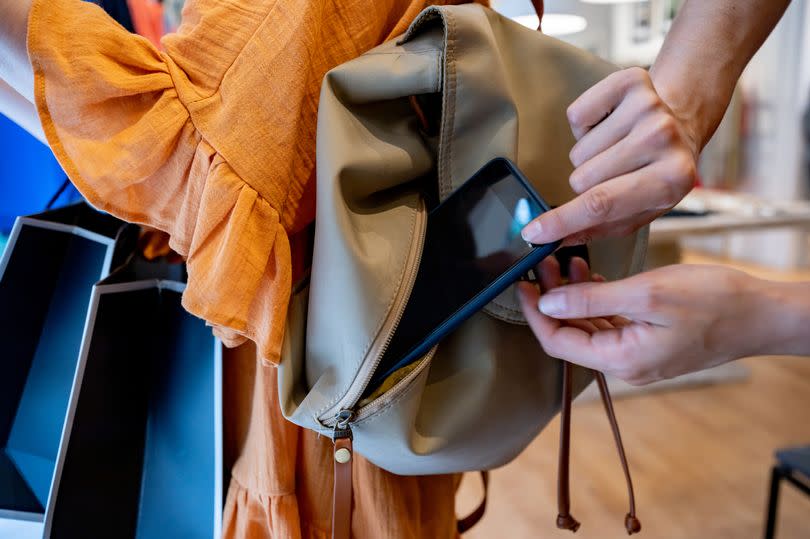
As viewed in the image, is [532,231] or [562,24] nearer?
[532,231]

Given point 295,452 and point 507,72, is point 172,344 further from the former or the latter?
point 507,72

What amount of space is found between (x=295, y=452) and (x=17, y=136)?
328mm

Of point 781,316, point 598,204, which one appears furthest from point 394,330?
point 781,316

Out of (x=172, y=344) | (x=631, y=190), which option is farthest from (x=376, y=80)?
(x=172, y=344)

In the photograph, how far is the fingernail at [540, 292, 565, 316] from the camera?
1.36 feet

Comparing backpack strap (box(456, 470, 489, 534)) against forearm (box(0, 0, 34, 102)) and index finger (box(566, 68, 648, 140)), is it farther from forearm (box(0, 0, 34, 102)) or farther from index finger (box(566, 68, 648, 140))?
forearm (box(0, 0, 34, 102))

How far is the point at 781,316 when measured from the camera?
1.38 ft

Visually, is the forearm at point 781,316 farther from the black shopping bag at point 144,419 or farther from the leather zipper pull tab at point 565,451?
the black shopping bag at point 144,419

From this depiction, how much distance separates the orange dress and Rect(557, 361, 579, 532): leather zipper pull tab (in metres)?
0.22

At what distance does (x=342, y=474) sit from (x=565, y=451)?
0.18m

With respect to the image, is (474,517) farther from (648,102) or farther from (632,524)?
(648,102)

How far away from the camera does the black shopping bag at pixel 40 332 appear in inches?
18.2

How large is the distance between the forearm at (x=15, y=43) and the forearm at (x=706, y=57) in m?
0.41

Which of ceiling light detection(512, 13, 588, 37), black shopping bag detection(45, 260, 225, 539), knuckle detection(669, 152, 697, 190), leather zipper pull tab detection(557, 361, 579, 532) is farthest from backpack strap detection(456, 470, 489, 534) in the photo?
ceiling light detection(512, 13, 588, 37)
